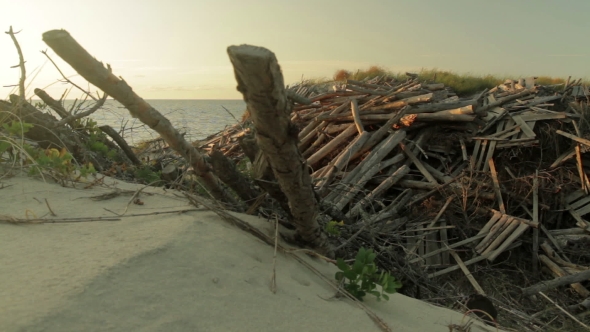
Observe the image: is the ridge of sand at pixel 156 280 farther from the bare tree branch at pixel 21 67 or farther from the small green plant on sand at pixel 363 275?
the bare tree branch at pixel 21 67

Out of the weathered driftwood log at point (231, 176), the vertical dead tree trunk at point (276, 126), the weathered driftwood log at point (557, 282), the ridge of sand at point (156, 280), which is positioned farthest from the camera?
the weathered driftwood log at point (557, 282)

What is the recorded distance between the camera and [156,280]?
1813 mm

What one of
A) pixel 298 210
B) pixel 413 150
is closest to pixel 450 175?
pixel 413 150

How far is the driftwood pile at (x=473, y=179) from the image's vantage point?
7.24 metres

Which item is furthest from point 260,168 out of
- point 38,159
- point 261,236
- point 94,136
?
point 94,136

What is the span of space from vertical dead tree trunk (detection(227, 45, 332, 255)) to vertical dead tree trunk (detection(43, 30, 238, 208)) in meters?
0.73

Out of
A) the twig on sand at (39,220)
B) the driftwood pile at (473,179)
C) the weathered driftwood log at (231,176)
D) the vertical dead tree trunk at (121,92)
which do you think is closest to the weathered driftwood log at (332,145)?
the driftwood pile at (473,179)

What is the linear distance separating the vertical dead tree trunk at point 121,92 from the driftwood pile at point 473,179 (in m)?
3.83

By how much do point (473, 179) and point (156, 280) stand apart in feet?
23.3

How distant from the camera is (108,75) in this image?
7.87 feet

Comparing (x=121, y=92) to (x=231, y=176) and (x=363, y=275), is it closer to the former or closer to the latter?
(x=231, y=176)

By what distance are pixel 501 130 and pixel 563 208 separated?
1863 mm

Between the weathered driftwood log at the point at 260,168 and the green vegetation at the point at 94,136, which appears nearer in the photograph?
the weathered driftwood log at the point at 260,168

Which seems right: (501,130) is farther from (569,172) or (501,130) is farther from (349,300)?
(349,300)
